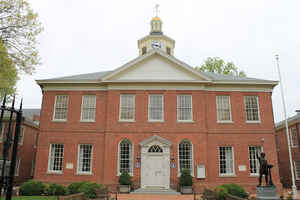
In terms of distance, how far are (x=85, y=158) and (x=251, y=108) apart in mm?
13920

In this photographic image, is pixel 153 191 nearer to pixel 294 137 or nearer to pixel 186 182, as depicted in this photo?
pixel 186 182

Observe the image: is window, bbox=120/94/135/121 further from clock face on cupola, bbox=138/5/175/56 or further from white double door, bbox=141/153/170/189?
clock face on cupola, bbox=138/5/175/56

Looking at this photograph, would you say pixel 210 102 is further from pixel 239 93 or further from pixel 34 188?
pixel 34 188

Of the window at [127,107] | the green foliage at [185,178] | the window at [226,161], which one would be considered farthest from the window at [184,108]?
the green foliage at [185,178]

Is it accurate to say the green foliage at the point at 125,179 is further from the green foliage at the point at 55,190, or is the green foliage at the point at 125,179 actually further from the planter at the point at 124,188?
the green foliage at the point at 55,190

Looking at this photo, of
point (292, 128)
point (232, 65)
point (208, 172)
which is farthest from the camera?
point (232, 65)

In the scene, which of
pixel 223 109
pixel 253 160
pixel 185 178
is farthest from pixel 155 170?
pixel 253 160

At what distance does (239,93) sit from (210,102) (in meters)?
2.56

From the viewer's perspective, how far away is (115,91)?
20.0 metres

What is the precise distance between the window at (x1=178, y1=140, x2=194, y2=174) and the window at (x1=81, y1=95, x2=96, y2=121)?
7.44m

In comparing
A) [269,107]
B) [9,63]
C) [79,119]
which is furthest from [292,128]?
[9,63]

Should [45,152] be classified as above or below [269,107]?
below

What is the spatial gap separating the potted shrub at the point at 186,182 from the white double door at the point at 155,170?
3.78 feet

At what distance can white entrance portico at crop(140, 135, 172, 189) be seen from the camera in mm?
18031
